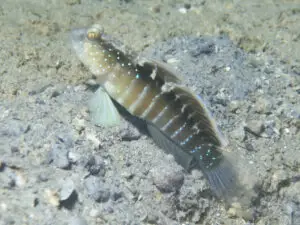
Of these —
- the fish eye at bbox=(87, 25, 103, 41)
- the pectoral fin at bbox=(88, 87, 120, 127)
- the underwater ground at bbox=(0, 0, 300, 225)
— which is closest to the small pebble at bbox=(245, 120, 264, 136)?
the underwater ground at bbox=(0, 0, 300, 225)

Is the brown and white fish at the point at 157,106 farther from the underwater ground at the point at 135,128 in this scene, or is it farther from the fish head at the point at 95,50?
the underwater ground at the point at 135,128

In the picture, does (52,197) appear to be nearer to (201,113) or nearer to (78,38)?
(201,113)

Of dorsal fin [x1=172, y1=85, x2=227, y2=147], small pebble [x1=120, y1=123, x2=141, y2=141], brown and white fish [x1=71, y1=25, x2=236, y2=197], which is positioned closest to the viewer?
dorsal fin [x1=172, y1=85, x2=227, y2=147]

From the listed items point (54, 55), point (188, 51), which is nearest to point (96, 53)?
point (54, 55)

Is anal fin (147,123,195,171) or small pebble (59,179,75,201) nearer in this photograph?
small pebble (59,179,75,201)

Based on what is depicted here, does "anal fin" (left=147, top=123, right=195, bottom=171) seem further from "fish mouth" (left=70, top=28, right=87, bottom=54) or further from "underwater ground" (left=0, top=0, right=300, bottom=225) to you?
"fish mouth" (left=70, top=28, right=87, bottom=54)

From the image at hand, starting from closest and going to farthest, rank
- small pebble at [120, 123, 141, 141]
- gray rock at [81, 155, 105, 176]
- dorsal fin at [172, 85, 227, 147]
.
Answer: gray rock at [81, 155, 105, 176], dorsal fin at [172, 85, 227, 147], small pebble at [120, 123, 141, 141]
